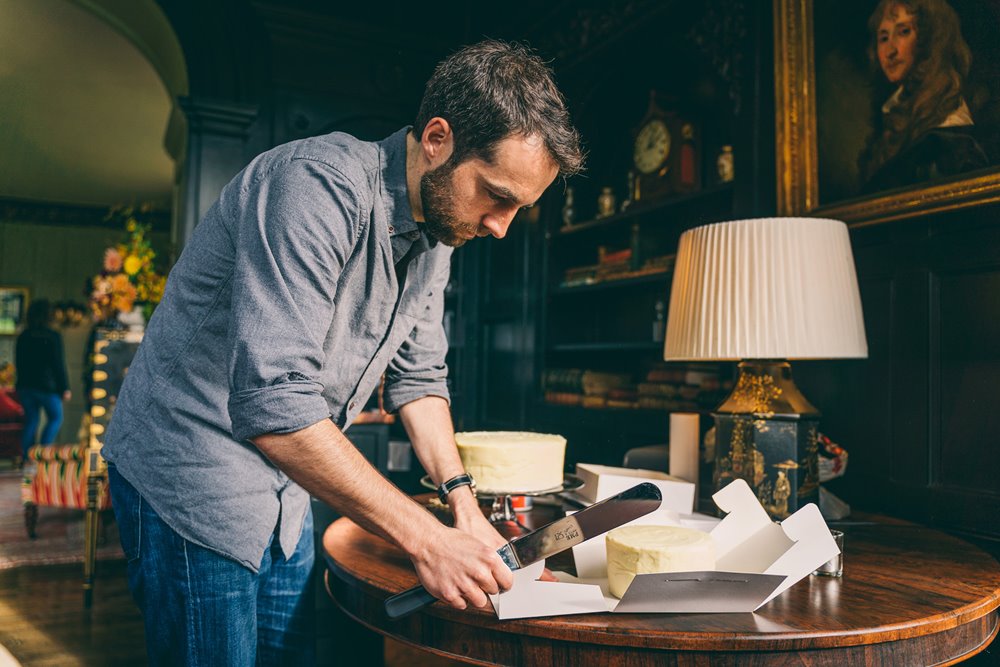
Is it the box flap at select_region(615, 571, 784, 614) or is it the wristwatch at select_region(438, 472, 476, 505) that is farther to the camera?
the wristwatch at select_region(438, 472, 476, 505)

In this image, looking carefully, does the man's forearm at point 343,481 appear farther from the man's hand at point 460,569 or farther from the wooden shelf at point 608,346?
the wooden shelf at point 608,346

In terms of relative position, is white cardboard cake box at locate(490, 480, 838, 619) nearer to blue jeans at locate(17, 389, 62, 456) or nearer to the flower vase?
the flower vase

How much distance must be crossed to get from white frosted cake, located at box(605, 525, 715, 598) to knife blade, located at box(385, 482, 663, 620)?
0.03 m

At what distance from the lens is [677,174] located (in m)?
3.24

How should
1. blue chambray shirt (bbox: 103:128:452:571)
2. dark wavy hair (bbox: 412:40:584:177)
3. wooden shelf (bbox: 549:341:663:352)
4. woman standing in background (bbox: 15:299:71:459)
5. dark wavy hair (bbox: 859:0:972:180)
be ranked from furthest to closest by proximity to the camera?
1. woman standing in background (bbox: 15:299:71:459)
2. wooden shelf (bbox: 549:341:663:352)
3. dark wavy hair (bbox: 859:0:972:180)
4. dark wavy hair (bbox: 412:40:584:177)
5. blue chambray shirt (bbox: 103:128:452:571)

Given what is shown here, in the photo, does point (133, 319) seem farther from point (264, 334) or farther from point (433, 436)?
point (264, 334)

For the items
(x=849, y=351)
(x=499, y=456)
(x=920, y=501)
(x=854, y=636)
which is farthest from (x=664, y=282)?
(x=854, y=636)

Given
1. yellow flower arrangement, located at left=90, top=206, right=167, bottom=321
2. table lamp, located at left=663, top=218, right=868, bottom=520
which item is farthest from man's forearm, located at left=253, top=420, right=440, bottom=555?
yellow flower arrangement, located at left=90, top=206, right=167, bottom=321

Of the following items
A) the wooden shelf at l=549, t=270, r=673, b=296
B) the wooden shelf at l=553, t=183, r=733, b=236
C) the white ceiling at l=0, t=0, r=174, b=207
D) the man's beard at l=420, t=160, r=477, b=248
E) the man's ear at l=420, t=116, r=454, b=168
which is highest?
the white ceiling at l=0, t=0, r=174, b=207

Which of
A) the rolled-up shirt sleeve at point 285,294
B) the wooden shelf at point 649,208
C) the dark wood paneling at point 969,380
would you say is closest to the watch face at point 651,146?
the wooden shelf at point 649,208

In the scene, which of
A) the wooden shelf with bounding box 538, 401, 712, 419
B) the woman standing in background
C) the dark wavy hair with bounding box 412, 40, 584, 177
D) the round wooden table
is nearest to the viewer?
the round wooden table

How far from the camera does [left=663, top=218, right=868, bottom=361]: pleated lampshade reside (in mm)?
1488

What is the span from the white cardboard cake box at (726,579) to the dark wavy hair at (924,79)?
1.28 m

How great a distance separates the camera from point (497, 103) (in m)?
1.08
